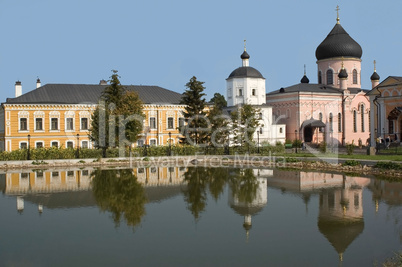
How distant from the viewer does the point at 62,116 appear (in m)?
40.3

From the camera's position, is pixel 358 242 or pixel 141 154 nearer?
pixel 358 242

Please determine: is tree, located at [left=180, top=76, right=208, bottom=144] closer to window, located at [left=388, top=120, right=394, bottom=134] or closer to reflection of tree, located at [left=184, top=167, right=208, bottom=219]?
reflection of tree, located at [left=184, top=167, right=208, bottom=219]

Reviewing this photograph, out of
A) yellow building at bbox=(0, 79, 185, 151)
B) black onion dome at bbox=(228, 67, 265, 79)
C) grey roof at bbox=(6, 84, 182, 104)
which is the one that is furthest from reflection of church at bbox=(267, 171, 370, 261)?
black onion dome at bbox=(228, 67, 265, 79)

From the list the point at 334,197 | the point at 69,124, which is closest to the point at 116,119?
the point at 69,124

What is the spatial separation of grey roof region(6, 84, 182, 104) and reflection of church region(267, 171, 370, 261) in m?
21.3

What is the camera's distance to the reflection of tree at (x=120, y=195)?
13758mm

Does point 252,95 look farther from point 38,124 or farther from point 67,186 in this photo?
point 67,186

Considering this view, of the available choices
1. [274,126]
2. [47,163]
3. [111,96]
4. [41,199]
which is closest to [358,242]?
[41,199]

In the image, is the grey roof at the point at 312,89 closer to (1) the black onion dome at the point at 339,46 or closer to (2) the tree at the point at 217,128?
(1) the black onion dome at the point at 339,46

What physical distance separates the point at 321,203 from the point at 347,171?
10.2 m

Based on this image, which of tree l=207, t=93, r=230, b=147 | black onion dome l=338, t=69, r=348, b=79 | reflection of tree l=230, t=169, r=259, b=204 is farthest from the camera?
black onion dome l=338, t=69, r=348, b=79

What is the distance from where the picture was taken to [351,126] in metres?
48.8

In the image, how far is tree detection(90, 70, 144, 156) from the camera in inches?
1315

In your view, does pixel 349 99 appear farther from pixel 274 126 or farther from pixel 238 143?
pixel 238 143
